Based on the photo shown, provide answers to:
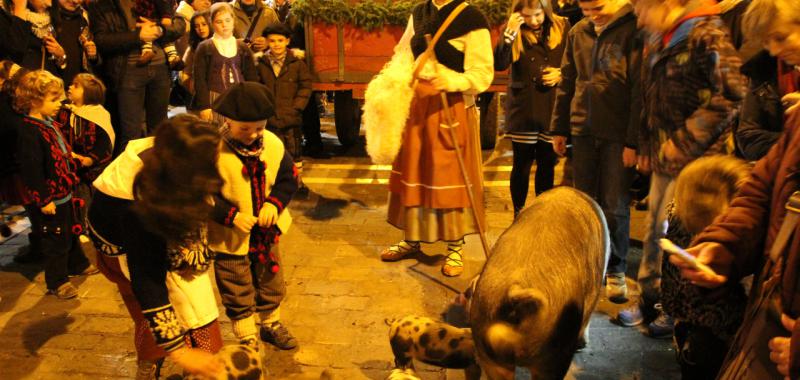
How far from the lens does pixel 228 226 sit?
327 cm

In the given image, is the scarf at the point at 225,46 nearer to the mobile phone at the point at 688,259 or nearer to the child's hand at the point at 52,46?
the child's hand at the point at 52,46

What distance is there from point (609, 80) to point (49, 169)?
12.5ft

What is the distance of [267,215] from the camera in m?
3.36

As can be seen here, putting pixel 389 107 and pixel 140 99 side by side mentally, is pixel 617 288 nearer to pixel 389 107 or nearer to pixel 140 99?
pixel 389 107

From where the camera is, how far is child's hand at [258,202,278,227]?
3.36 meters

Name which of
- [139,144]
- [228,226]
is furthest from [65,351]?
[139,144]

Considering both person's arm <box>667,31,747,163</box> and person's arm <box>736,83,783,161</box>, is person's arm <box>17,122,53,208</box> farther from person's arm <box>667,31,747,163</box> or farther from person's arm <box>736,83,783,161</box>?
person's arm <box>736,83,783,161</box>

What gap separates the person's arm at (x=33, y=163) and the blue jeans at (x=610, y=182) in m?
3.66

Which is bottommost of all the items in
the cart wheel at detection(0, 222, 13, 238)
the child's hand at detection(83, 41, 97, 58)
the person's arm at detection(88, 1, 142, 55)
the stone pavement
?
the stone pavement

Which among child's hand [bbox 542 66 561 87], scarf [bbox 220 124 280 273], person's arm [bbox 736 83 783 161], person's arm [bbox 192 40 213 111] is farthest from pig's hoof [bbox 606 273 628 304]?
person's arm [bbox 192 40 213 111]

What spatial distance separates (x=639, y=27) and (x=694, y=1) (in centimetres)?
48

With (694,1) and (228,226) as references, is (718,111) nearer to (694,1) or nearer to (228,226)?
(694,1)

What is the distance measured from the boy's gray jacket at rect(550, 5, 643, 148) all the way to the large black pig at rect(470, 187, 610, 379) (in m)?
1.48

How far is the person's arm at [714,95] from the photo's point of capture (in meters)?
3.40
